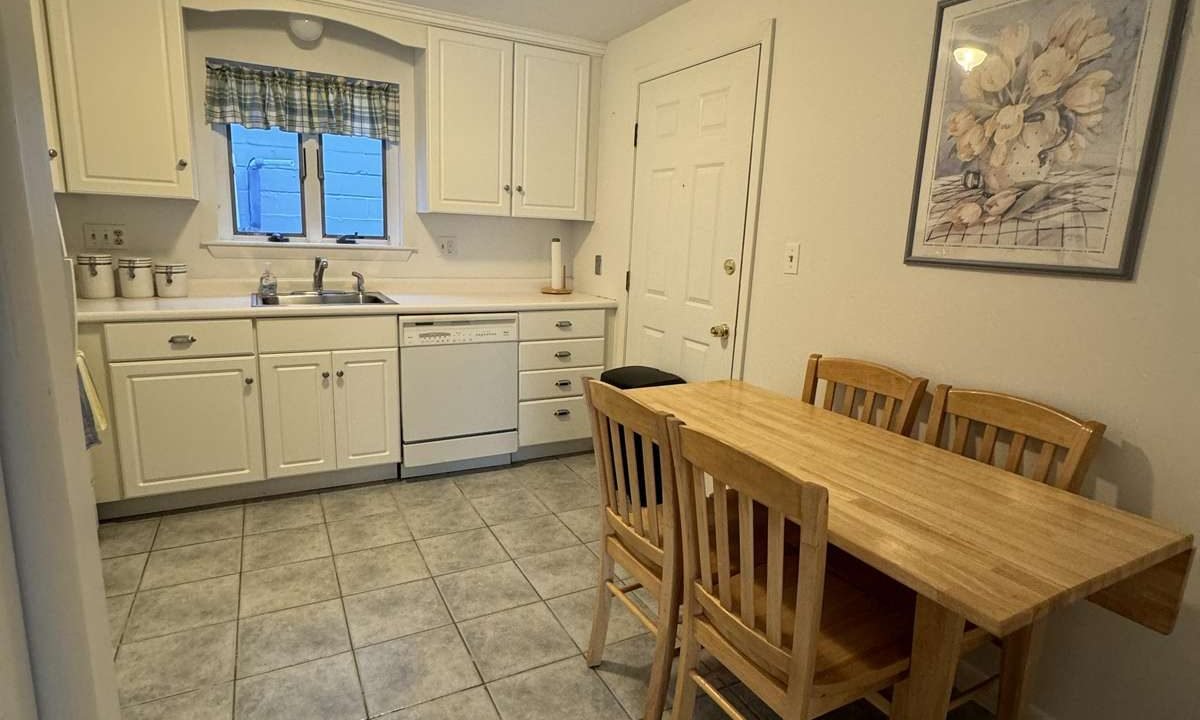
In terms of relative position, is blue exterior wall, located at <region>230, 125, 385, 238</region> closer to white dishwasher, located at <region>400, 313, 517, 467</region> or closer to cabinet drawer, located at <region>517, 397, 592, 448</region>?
white dishwasher, located at <region>400, 313, 517, 467</region>

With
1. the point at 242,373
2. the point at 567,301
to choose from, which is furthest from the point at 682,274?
the point at 242,373

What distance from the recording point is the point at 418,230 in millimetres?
3621

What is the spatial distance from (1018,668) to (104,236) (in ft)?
12.5

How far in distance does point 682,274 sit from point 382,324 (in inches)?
57.1

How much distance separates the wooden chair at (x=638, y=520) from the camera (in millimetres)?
1475

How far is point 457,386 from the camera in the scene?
10.5ft

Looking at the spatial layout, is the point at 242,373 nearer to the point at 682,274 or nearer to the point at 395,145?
the point at 395,145

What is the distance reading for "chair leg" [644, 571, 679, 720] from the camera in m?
1.56

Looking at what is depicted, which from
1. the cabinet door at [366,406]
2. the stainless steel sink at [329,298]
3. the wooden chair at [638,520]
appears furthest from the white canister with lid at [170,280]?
the wooden chair at [638,520]

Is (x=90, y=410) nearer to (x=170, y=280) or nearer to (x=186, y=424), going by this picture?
(x=186, y=424)

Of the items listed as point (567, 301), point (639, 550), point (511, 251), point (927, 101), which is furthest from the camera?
point (511, 251)

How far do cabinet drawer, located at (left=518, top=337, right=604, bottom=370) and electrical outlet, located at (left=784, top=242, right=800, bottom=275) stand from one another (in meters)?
1.37

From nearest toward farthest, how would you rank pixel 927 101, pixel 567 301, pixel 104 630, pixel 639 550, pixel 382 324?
pixel 104 630
pixel 639 550
pixel 927 101
pixel 382 324
pixel 567 301

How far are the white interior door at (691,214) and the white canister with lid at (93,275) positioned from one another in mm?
2465
